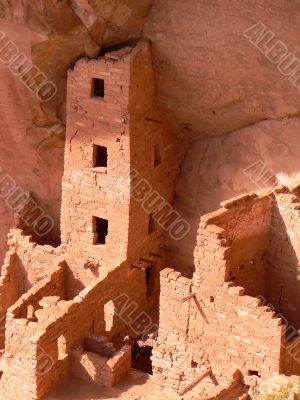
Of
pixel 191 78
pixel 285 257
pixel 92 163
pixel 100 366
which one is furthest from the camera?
pixel 92 163

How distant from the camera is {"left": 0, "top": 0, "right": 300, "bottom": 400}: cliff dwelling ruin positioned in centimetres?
1889

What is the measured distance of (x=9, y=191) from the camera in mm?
23078

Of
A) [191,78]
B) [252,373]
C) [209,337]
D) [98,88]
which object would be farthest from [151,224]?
[252,373]

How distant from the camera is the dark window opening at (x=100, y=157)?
2119 cm

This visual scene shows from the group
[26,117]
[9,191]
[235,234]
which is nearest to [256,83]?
[235,234]

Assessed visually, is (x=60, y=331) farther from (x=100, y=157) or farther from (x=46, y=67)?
(x=46, y=67)

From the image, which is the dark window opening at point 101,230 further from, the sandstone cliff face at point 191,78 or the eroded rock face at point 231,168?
the sandstone cliff face at point 191,78

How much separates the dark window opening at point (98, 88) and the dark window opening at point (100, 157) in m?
0.97

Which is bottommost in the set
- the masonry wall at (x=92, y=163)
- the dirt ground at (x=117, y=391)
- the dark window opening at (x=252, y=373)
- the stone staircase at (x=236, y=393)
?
the stone staircase at (x=236, y=393)

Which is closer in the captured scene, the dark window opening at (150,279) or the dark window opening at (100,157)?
the dark window opening at (100,157)

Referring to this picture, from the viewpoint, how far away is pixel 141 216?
70.3ft

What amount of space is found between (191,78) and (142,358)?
5.16 m

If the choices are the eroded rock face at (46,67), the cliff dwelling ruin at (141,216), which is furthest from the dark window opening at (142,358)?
the eroded rock face at (46,67)

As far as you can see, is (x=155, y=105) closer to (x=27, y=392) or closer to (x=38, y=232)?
(x=38, y=232)
